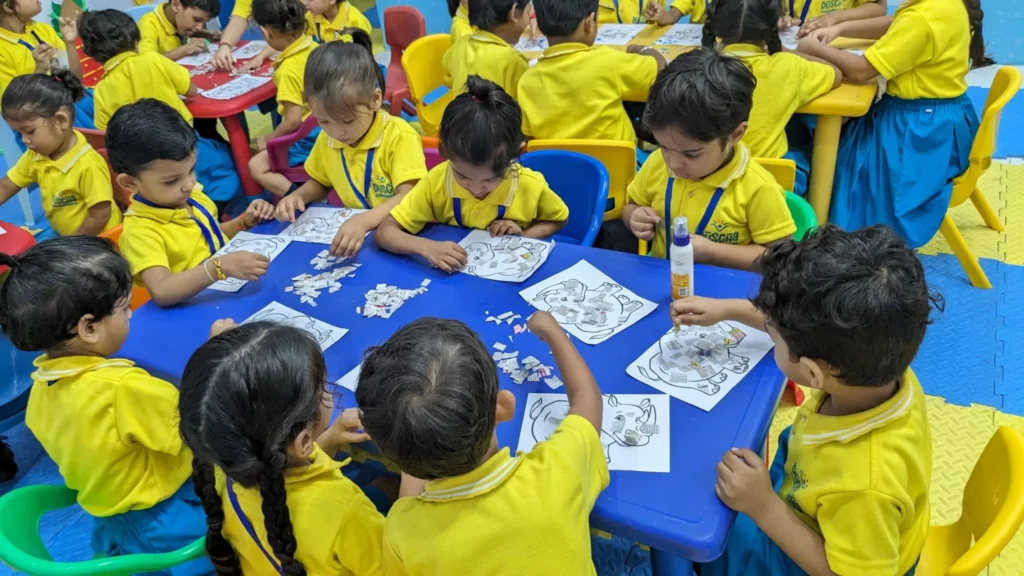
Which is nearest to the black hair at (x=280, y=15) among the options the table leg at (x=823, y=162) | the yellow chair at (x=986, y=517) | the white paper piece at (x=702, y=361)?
the table leg at (x=823, y=162)

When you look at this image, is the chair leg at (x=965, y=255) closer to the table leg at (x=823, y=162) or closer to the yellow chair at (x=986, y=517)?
the table leg at (x=823, y=162)

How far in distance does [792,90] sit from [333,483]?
7.08 ft

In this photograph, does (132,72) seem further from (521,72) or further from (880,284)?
(880,284)

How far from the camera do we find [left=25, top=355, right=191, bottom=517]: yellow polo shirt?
5.18 feet

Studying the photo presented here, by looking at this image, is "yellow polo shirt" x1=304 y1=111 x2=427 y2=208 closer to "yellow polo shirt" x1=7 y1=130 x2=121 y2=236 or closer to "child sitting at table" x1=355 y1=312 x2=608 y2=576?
"yellow polo shirt" x1=7 y1=130 x2=121 y2=236

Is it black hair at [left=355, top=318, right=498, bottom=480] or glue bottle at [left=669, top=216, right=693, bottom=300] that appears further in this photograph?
glue bottle at [left=669, top=216, right=693, bottom=300]

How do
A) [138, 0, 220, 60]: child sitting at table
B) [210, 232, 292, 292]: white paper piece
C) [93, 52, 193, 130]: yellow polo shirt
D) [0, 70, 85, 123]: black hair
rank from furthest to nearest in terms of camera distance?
[138, 0, 220, 60]: child sitting at table, [93, 52, 193, 130]: yellow polo shirt, [0, 70, 85, 123]: black hair, [210, 232, 292, 292]: white paper piece

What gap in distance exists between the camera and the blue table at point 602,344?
4.01ft

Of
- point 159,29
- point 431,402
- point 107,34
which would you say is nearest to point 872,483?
point 431,402

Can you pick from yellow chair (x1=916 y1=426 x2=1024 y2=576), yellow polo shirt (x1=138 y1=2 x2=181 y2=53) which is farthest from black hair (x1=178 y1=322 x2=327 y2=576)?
yellow polo shirt (x1=138 y1=2 x2=181 y2=53)

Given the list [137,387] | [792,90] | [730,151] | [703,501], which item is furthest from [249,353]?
[792,90]

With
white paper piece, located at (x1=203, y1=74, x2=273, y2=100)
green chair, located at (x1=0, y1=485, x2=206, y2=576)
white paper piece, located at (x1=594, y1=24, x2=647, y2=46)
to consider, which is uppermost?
white paper piece, located at (x1=594, y1=24, x2=647, y2=46)

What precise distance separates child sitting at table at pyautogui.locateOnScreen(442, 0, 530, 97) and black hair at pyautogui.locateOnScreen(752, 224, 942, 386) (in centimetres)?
→ 223

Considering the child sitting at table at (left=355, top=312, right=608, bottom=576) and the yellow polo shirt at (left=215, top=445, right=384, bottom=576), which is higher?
the child sitting at table at (left=355, top=312, right=608, bottom=576)
